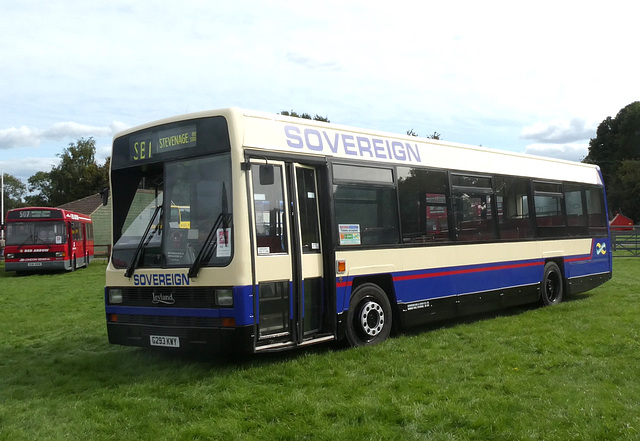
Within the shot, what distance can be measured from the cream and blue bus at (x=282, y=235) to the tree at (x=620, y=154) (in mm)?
59369

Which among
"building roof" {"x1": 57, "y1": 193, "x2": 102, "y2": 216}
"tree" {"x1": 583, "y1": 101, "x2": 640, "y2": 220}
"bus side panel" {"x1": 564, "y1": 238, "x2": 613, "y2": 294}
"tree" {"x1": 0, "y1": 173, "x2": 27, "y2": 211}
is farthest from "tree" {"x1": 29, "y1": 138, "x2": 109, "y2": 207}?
"bus side panel" {"x1": 564, "y1": 238, "x2": 613, "y2": 294}

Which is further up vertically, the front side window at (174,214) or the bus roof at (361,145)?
the bus roof at (361,145)

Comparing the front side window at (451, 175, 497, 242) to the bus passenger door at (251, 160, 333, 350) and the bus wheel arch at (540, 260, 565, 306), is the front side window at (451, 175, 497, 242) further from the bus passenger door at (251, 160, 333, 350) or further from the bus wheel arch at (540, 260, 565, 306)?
the bus passenger door at (251, 160, 333, 350)

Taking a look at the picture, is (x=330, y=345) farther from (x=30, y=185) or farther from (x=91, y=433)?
(x=30, y=185)

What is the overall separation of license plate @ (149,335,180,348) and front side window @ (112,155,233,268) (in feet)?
2.77

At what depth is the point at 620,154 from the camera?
2958 inches

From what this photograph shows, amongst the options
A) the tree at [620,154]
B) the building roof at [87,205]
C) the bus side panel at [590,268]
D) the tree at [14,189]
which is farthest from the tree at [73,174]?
the bus side panel at [590,268]

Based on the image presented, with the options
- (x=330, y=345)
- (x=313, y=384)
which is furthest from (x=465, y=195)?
(x=313, y=384)

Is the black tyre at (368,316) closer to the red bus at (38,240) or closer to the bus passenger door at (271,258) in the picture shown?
the bus passenger door at (271,258)

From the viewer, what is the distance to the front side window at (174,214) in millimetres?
7656

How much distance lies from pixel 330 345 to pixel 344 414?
3348 mm

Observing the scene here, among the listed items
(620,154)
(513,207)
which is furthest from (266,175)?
(620,154)

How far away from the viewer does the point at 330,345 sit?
9.16m

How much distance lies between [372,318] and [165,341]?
115 inches
